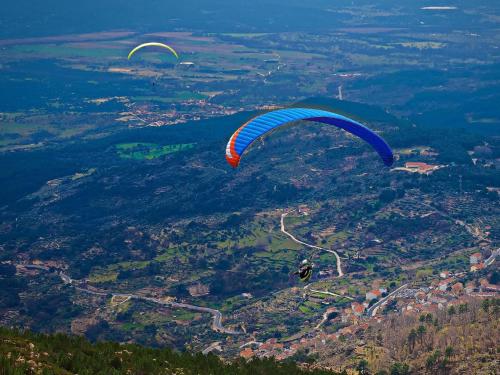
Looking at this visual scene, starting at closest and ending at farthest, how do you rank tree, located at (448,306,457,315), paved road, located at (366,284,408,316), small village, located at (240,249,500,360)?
tree, located at (448,306,457,315) → small village, located at (240,249,500,360) → paved road, located at (366,284,408,316)

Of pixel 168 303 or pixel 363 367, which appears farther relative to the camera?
pixel 168 303

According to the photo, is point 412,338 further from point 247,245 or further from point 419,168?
point 419,168

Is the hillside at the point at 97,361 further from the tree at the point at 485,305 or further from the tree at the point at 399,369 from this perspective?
the tree at the point at 485,305

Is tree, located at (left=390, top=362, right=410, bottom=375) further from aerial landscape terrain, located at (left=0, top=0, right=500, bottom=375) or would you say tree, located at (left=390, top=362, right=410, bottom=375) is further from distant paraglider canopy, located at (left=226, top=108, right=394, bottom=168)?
distant paraglider canopy, located at (left=226, top=108, right=394, bottom=168)

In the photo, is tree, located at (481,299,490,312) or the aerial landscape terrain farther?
tree, located at (481,299,490,312)

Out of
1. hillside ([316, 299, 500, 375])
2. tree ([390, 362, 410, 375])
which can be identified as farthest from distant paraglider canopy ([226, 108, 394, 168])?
hillside ([316, 299, 500, 375])

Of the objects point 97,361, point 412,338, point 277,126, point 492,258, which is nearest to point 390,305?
point 412,338

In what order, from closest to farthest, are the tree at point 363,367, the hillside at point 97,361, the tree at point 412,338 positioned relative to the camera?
the hillside at point 97,361, the tree at point 363,367, the tree at point 412,338

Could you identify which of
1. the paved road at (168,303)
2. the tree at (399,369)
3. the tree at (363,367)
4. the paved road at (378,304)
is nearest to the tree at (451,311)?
the paved road at (378,304)

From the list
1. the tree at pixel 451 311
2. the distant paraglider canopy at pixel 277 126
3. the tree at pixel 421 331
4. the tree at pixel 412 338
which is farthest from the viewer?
the tree at pixel 451 311

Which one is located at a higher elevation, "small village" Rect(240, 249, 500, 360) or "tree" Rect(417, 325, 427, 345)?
"tree" Rect(417, 325, 427, 345)
